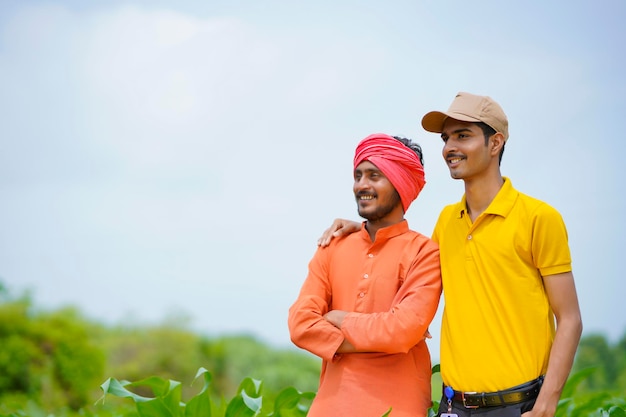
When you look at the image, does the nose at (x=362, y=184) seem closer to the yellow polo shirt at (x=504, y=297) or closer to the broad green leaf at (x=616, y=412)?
the yellow polo shirt at (x=504, y=297)

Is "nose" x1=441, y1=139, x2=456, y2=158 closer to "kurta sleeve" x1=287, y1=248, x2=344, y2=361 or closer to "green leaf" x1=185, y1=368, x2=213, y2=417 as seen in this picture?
"kurta sleeve" x1=287, y1=248, x2=344, y2=361

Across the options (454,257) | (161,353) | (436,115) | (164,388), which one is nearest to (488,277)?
(454,257)

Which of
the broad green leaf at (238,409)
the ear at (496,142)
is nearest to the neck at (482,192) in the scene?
the ear at (496,142)

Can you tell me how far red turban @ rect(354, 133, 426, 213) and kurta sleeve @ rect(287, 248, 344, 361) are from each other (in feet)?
1.64

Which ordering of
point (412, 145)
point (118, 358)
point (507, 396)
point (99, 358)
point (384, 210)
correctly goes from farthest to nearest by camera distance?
point (118, 358) < point (99, 358) < point (412, 145) < point (384, 210) < point (507, 396)

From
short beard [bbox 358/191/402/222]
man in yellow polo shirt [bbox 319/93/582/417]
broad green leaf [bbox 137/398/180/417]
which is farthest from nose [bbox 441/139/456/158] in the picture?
broad green leaf [bbox 137/398/180/417]

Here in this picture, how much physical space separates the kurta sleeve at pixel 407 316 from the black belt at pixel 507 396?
1.01ft

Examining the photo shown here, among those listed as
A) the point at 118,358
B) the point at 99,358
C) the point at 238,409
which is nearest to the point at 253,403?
the point at 238,409

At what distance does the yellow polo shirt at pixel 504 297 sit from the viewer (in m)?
2.85

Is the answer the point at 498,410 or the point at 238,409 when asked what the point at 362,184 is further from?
the point at 238,409

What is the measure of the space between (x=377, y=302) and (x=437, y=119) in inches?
31.4

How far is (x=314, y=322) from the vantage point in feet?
9.86

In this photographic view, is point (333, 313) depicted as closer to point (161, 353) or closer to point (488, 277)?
point (488, 277)

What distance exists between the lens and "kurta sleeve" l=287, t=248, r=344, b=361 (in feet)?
9.72
